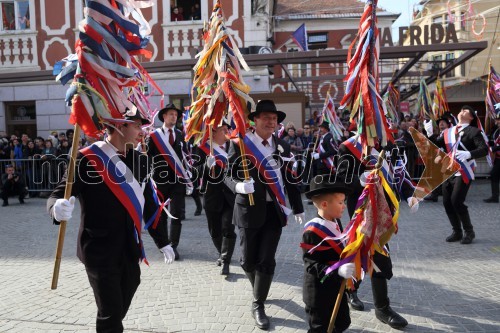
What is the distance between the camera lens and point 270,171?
4.75 meters

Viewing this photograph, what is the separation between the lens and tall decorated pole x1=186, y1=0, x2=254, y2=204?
523 centimetres

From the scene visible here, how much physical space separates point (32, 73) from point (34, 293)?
34.2ft

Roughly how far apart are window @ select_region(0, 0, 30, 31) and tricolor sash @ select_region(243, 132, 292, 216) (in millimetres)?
16167

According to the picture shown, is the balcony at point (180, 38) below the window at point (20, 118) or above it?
above

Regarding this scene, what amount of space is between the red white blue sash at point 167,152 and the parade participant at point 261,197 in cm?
226

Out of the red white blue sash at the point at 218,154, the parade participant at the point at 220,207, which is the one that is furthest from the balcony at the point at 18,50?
the parade participant at the point at 220,207

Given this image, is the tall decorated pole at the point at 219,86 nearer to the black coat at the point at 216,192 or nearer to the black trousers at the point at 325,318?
the black coat at the point at 216,192

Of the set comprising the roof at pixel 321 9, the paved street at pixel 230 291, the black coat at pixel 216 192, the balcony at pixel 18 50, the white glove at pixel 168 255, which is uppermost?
the roof at pixel 321 9

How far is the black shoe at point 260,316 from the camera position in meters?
4.41

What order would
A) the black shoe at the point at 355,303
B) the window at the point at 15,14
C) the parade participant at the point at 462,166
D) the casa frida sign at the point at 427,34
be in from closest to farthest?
1. the black shoe at the point at 355,303
2. the parade participant at the point at 462,166
3. the casa frida sign at the point at 427,34
4. the window at the point at 15,14

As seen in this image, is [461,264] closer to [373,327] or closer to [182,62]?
[373,327]

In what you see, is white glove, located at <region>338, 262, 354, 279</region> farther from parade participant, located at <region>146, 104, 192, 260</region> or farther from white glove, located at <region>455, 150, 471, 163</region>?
white glove, located at <region>455, 150, 471, 163</region>

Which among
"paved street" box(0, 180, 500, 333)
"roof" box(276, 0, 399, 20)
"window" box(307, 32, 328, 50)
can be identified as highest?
"roof" box(276, 0, 399, 20)

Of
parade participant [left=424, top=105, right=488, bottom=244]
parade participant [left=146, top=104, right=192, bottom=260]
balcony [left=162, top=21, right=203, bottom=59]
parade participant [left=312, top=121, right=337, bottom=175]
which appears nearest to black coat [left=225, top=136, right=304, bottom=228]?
parade participant [left=146, top=104, right=192, bottom=260]
